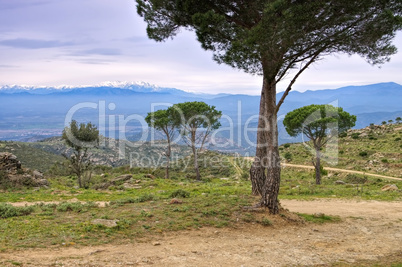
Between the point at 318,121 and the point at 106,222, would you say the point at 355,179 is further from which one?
the point at 106,222

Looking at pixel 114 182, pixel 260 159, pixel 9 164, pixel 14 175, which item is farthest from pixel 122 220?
pixel 9 164

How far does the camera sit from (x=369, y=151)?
145 feet

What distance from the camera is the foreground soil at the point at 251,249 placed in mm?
7369

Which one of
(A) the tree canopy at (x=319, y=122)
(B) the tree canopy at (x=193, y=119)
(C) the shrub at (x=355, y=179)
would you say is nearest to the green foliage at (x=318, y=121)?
(A) the tree canopy at (x=319, y=122)

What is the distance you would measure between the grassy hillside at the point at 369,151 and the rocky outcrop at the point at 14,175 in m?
34.7

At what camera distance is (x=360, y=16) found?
10.7 m

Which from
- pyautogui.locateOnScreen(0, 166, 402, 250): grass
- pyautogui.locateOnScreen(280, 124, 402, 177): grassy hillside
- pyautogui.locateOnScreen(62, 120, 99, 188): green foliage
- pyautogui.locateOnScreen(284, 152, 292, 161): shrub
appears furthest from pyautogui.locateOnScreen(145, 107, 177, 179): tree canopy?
pyautogui.locateOnScreen(0, 166, 402, 250): grass

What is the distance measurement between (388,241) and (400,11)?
7.54 m

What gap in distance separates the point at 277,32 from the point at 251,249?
6457 mm

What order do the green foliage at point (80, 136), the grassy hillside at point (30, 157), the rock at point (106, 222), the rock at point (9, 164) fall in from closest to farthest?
the rock at point (106, 222)
the rock at point (9, 164)
the green foliage at point (80, 136)
the grassy hillside at point (30, 157)

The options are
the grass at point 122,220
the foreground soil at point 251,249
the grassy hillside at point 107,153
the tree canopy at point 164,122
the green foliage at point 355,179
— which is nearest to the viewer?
the foreground soil at point 251,249

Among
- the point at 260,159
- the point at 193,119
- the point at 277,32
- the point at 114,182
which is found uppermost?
the point at 277,32

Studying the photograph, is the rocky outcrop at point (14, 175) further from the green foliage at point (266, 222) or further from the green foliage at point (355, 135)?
the green foliage at point (355, 135)

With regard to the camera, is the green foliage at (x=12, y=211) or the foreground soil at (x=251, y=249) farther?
the green foliage at (x=12, y=211)
